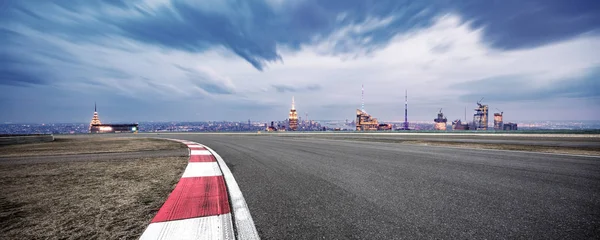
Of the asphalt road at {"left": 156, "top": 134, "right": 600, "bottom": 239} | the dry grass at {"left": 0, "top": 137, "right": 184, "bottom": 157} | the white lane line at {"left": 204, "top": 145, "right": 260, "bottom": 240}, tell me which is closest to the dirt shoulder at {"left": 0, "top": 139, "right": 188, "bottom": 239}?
the white lane line at {"left": 204, "top": 145, "right": 260, "bottom": 240}

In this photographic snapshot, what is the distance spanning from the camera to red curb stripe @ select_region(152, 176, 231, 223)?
7.09 ft

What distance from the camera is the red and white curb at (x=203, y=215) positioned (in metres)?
1.76

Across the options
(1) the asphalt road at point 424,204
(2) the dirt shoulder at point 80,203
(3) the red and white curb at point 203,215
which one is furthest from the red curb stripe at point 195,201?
(1) the asphalt road at point 424,204

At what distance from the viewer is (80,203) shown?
97.1 inches

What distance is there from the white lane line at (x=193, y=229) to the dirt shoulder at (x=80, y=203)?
→ 0.37 ft

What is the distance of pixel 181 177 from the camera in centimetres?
386

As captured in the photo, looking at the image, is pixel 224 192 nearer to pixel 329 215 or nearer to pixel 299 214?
pixel 299 214

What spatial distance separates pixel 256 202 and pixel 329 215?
864 mm

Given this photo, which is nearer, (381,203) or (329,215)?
(329,215)

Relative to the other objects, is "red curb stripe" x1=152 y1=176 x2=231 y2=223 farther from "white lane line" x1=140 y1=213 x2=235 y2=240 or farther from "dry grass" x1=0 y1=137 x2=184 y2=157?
"dry grass" x1=0 y1=137 x2=184 y2=157

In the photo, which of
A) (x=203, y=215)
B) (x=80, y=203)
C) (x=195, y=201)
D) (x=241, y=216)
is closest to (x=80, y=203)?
(x=80, y=203)

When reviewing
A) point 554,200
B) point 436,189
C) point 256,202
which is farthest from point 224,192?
point 554,200

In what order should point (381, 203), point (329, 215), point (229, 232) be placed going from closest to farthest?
point (229, 232) → point (329, 215) → point (381, 203)

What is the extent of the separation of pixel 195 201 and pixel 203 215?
1.62ft
